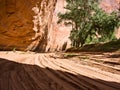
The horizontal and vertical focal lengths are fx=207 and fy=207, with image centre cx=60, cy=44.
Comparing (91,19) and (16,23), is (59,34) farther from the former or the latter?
(16,23)

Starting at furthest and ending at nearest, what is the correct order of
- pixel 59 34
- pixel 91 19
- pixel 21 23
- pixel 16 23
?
pixel 59 34 < pixel 91 19 < pixel 21 23 < pixel 16 23

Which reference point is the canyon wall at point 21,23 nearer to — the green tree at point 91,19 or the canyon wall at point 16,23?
the canyon wall at point 16,23

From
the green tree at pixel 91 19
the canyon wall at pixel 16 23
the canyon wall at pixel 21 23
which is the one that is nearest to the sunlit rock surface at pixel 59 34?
the green tree at pixel 91 19

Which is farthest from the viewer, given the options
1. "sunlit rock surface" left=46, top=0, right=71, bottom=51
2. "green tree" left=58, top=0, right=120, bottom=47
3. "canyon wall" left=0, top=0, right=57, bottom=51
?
"sunlit rock surface" left=46, top=0, right=71, bottom=51

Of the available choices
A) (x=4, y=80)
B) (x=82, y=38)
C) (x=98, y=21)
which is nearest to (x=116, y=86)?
(x=4, y=80)

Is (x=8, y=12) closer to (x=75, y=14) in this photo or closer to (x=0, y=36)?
(x=0, y=36)

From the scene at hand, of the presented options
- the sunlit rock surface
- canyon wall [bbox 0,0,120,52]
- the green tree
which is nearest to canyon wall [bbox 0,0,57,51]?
canyon wall [bbox 0,0,120,52]

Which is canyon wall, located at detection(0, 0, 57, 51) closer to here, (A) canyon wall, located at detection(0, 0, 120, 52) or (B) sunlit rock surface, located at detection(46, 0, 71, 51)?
(A) canyon wall, located at detection(0, 0, 120, 52)

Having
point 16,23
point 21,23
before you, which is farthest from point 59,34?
point 16,23

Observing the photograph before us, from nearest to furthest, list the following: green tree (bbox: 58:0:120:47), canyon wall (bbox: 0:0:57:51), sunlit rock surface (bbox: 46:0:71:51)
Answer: canyon wall (bbox: 0:0:57:51)
green tree (bbox: 58:0:120:47)
sunlit rock surface (bbox: 46:0:71:51)

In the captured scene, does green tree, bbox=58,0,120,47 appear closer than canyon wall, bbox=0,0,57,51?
No

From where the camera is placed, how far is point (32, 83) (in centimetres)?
496

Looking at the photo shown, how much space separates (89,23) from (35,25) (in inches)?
409

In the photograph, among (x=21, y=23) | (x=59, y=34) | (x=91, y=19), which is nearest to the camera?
(x=21, y=23)
